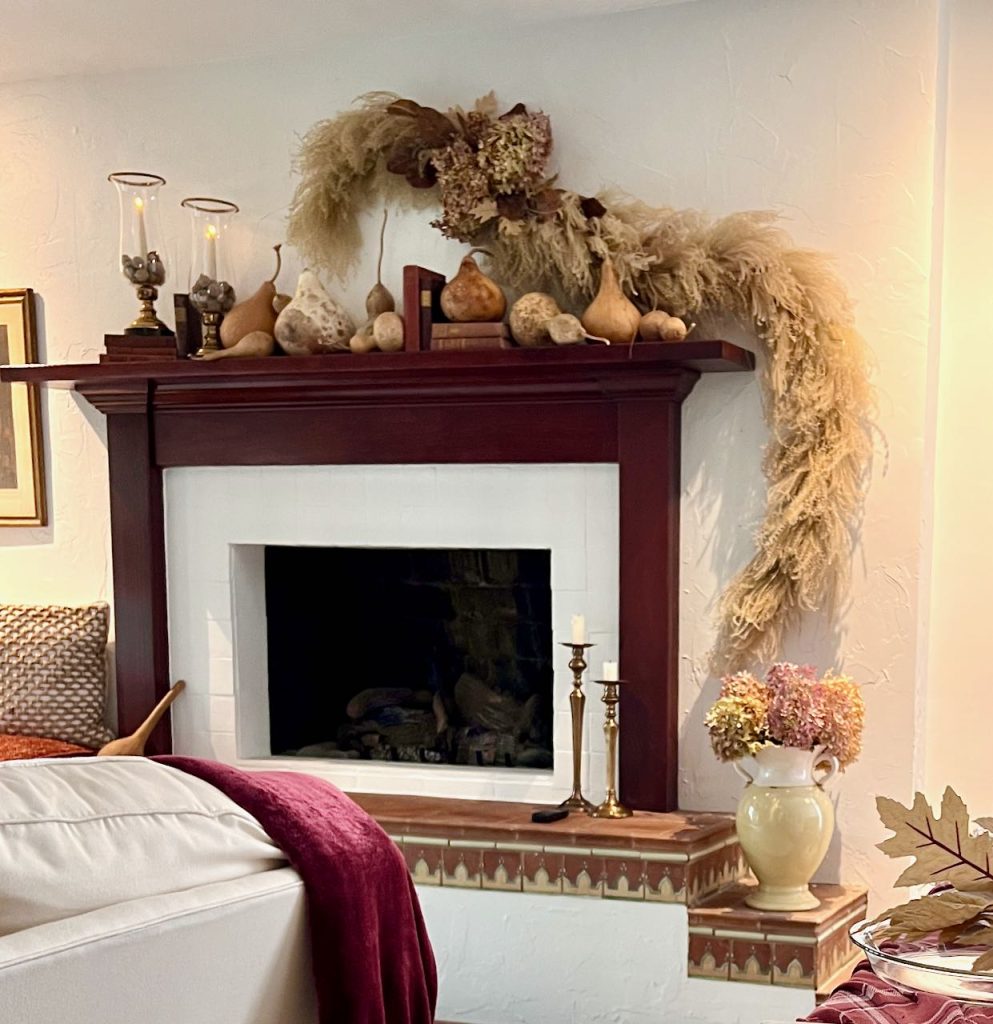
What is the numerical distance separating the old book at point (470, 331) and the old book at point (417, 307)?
0.03 meters

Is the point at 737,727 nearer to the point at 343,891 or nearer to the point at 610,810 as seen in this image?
the point at 610,810

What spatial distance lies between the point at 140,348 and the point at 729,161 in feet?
5.48

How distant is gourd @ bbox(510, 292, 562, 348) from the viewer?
128 inches

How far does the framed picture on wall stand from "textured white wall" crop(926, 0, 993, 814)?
2597 millimetres

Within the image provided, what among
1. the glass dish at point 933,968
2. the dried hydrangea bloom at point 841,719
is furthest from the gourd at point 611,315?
the glass dish at point 933,968

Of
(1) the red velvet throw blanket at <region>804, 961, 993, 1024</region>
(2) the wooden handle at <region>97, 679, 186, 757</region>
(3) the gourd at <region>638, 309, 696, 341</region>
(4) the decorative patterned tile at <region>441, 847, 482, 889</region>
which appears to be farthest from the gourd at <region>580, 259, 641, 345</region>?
(1) the red velvet throw blanket at <region>804, 961, 993, 1024</region>

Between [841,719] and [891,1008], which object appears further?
[841,719]

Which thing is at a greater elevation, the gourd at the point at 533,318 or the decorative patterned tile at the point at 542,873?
the gourd at the point at 533,318

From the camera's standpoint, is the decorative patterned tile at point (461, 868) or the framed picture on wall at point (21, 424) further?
the framed picture on wall at point (21, 424)

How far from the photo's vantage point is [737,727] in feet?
9.63

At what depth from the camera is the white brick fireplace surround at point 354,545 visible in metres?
3.43

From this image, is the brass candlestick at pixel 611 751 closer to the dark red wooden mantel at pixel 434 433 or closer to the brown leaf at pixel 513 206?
the dark red wooden mantel at pixel 434 433

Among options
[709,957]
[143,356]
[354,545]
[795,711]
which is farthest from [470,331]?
[709,957]

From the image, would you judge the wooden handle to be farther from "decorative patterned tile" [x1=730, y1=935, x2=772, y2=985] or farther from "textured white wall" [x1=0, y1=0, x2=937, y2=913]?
"decorative patterned tile" [x1=730, y1=935, x2=772, y2=985]
